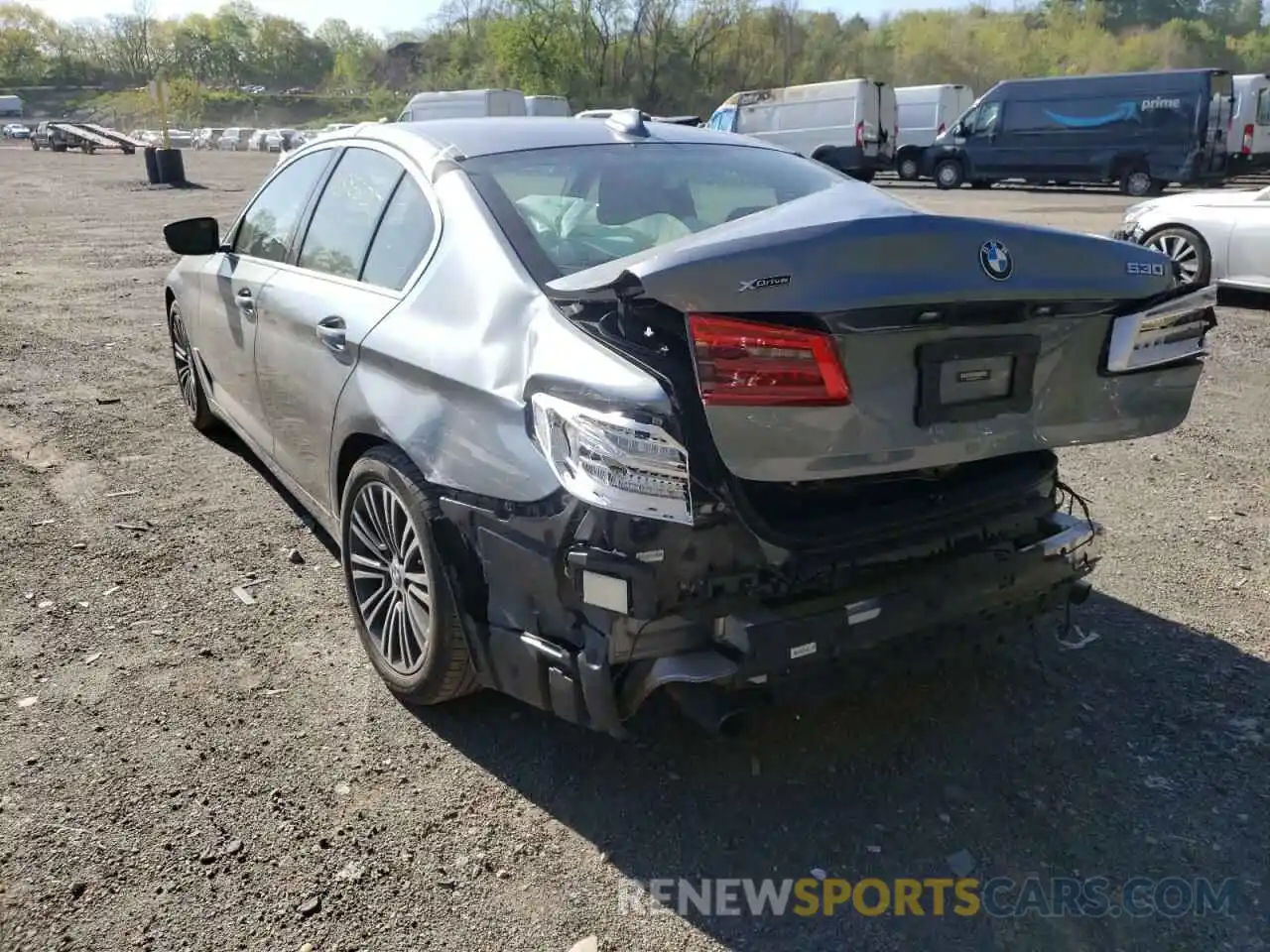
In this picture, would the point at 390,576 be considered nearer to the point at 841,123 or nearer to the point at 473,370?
the point at 473,370

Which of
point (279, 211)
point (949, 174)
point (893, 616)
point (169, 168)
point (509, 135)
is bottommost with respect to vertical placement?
point (893, 616)

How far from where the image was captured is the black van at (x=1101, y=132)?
22141 mm

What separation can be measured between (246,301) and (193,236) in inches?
25.0

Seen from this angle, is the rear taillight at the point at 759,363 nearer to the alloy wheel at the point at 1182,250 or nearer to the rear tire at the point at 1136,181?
the alloy wheel at the point at 1182,250

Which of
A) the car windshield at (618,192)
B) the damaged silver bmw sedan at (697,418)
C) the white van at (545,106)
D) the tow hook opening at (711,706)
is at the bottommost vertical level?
the tow hook opening at (711,706)

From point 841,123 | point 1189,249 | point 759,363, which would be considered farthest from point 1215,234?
point 841,123

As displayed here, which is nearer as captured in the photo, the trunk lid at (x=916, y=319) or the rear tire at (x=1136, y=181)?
the trunk lid at (x=916, y=319)

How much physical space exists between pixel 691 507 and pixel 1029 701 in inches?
60.9

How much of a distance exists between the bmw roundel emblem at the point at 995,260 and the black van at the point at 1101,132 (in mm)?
23501

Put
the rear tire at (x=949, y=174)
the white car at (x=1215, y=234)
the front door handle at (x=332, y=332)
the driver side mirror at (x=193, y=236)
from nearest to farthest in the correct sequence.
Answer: the front door handle at (x=332, y=332), the driver side mirror at (x=193, y=236), the white car at (x=1215, y=234), the rear tire at (x=949, y=174)

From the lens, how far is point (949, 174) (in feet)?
87.9

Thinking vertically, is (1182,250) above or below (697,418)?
below

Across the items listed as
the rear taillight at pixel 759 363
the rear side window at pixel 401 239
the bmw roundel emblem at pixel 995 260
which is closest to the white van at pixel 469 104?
the rear side window at pixel 401 239

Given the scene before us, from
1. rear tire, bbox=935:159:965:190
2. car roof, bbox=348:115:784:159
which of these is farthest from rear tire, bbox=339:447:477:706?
rear tire, bbox=935:159:965:190
